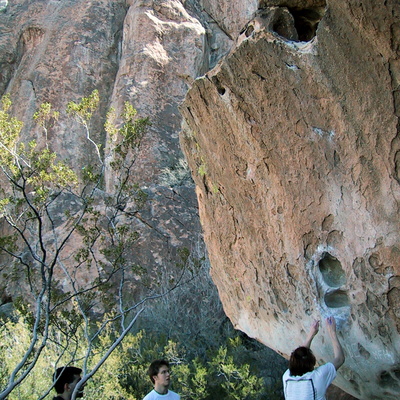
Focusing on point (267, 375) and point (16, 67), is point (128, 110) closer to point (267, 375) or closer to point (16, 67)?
point (267, 375)

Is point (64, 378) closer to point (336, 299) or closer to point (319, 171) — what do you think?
point (336, 299)

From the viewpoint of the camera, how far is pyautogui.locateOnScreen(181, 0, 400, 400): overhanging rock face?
3.30 metres

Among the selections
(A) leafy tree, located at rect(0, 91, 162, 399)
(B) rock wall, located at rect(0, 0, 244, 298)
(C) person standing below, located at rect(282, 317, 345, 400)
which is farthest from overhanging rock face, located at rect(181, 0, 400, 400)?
(B) rock wall, located at rect(0, 0, 244, 298)

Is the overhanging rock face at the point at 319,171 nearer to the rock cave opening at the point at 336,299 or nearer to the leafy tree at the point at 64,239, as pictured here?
the rock cave opening at the point at 336,299

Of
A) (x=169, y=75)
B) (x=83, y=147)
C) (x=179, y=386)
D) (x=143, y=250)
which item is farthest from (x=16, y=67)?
(x=179, y=386)

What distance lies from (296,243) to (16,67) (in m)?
14.3

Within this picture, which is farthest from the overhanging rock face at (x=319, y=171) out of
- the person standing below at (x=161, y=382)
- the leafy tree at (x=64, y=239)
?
the leafy tree at (x=64, y=239)

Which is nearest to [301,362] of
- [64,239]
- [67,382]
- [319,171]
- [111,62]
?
[319,171]

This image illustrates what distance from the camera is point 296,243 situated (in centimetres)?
400

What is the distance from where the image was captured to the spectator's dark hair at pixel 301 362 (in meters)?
2.97

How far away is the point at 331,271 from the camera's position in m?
3.89

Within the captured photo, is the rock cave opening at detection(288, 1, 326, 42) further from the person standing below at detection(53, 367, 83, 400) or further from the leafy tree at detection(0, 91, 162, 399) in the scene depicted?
the person standing below at detection(53, 367, 83, 400)

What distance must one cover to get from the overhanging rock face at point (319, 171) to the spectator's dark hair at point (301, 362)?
0.80 metres

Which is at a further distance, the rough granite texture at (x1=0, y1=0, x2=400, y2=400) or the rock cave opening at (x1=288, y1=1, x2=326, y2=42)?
the rock cave opening at (x1=288, y1=1, x2=326, y2=42)
